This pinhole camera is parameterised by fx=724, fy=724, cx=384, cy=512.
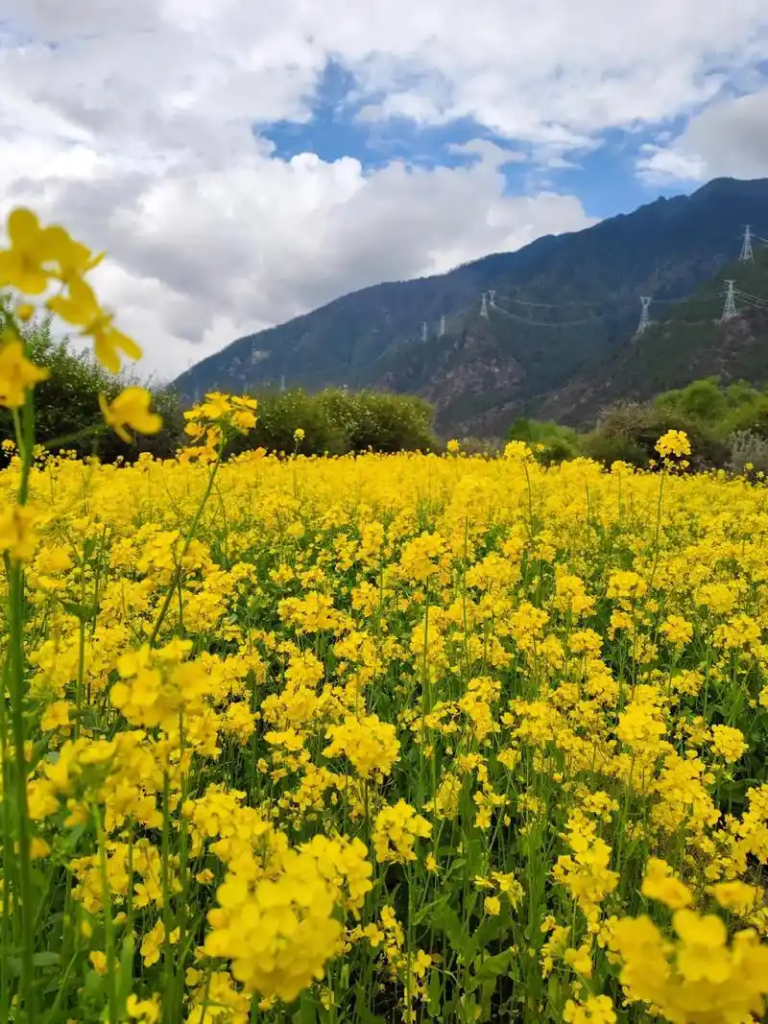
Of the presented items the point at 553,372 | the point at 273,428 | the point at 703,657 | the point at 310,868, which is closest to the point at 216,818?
the point at 310,868

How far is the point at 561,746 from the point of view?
2.61 m

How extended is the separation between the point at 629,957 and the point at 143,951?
1.34 meters

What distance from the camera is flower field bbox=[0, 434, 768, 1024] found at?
3.56ft

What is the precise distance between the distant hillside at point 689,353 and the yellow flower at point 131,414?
A: 7041cm

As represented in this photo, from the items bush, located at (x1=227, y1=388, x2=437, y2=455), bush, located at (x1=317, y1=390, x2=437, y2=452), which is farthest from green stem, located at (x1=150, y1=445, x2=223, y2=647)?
bush, located at (x1=317, y1=390, x2=437, y2=452)

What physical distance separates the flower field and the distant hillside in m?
67.9

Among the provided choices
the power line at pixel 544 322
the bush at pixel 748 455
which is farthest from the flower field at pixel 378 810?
the power line at pixel 544 322

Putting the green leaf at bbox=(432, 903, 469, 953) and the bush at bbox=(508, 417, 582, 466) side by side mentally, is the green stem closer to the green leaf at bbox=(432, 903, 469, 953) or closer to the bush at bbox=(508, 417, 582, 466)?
the green leaf at bbox=(432, 903, 469, 953)

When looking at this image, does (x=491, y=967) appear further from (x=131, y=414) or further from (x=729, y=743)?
(x=131, y=414)

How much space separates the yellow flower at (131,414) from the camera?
2.95 feet

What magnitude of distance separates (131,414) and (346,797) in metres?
1.69

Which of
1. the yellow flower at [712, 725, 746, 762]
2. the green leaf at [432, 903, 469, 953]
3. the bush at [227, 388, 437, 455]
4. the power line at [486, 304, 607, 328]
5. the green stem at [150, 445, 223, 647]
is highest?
the power line at [486, 304, 607, 328]

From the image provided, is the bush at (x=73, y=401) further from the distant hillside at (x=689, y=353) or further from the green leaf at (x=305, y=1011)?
the distant hillside at (x=689, y=353)

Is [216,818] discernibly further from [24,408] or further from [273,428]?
[273,428]
